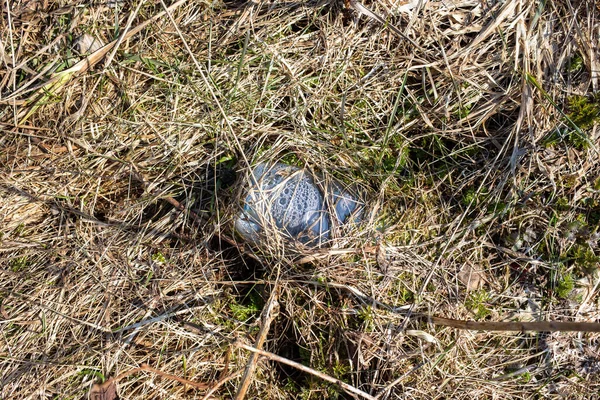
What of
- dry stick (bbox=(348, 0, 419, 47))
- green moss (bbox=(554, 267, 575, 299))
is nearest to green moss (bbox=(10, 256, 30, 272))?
dry stick (bbox=(348, 0, 419, 47))

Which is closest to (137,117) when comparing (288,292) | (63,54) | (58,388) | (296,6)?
(63,54)

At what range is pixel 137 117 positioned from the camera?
2580 millimetres

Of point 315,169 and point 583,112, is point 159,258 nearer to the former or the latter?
point 315,169

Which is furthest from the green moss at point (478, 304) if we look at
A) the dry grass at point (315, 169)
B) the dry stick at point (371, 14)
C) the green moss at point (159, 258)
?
the green moss at point (159, 258)

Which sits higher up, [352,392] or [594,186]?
[594,186]

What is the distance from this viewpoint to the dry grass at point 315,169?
7.91 feet

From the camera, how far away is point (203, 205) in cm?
257

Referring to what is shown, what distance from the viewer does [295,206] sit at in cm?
248

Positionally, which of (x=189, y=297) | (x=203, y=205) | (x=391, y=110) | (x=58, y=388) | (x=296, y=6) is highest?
(x=296, y=6)

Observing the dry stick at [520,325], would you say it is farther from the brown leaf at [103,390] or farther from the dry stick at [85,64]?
the dry stick at [85,64]

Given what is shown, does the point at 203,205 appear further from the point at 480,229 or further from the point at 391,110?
the point at 480,229

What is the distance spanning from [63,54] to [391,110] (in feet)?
5.21

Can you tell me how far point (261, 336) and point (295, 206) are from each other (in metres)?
0.60

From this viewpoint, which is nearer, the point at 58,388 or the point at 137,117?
the point at 58,388
